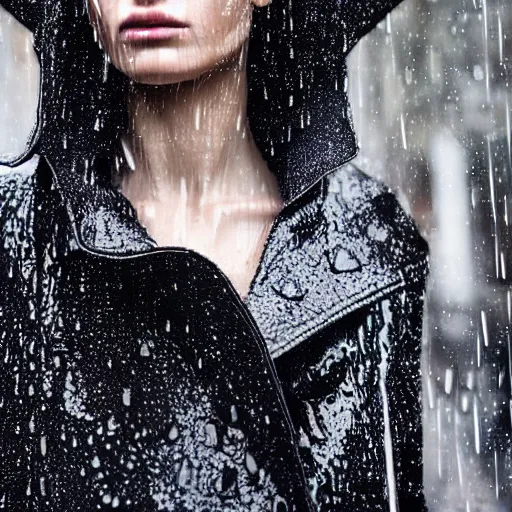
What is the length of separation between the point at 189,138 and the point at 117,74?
14 centimetres

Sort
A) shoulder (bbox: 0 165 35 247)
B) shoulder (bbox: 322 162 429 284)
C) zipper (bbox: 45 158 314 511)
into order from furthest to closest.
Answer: shoulder (bbox: 322 162 429 284) → shoulder (bbox: 0 165 35 247) → zipper (bbox: 45 158 314 511)

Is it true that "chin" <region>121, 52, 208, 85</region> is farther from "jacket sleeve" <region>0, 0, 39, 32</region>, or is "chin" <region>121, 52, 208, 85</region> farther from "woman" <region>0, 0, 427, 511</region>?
"jacket sleeve" <region>0, 0, 39, 32</region>

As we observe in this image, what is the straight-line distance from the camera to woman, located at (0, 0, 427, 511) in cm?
94

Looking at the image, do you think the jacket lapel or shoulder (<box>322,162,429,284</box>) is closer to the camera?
the jacket lapel

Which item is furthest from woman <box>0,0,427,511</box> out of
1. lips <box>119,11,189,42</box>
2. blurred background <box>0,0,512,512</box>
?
blurred background <box>0,0,512,512</box>

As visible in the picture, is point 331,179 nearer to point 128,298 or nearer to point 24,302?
point 128,298

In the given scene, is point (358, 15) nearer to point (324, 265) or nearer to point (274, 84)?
point (274, 84)

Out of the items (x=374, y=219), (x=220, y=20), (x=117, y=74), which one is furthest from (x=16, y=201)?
(x=374, y=219)

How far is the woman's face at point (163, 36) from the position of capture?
99 centimetres

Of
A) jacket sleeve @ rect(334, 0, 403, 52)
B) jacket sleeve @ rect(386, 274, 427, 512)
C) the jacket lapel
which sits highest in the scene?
jacket sleeve @ rect(334, 0, 403, 52)

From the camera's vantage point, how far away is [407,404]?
3.85 ft

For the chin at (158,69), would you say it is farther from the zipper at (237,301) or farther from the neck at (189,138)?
the zipper at (237,301)

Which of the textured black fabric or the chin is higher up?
the chin

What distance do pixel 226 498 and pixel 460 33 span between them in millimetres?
2491
